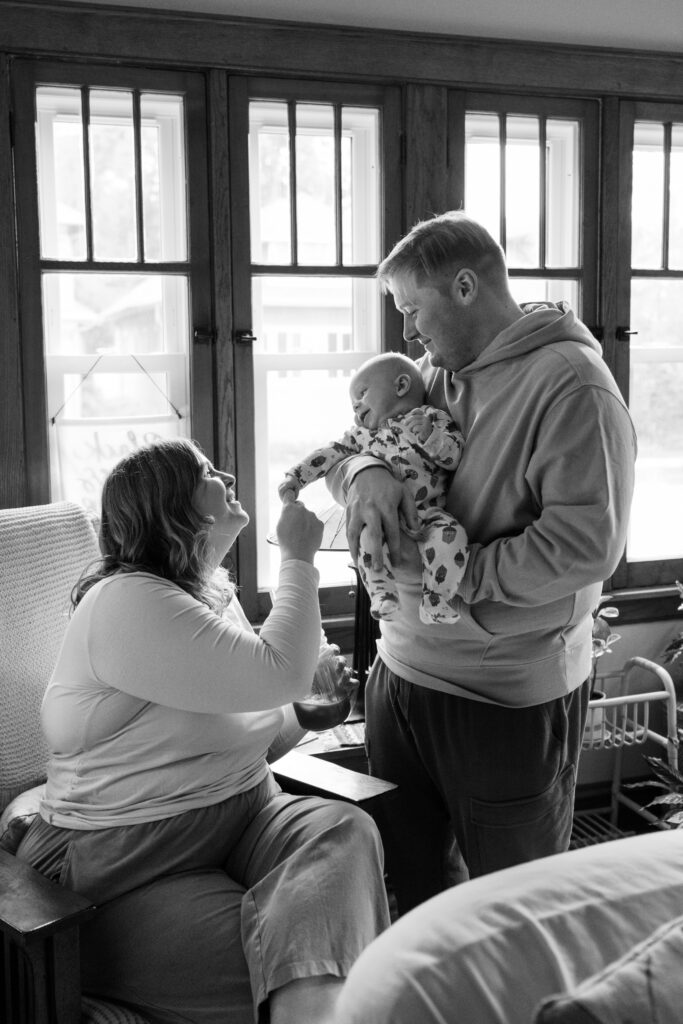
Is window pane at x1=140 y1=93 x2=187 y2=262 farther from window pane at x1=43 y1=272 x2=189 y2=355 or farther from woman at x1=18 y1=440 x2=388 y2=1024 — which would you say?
woman at x1=18 y1=440 x2=388 y2=1024

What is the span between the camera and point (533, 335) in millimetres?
1551

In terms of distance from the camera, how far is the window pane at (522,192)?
2.98m

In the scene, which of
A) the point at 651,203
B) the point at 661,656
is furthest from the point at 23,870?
the point at 651,203

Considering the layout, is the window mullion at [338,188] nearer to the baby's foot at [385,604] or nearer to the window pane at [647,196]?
the window pane at [647,196]

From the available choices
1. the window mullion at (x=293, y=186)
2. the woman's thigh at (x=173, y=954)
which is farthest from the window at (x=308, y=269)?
the woman's thigh at (x=173, y=954)

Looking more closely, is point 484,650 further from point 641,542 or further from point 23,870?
point 641,542

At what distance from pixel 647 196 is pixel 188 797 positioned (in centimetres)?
240

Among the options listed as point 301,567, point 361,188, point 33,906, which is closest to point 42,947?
point 33,906

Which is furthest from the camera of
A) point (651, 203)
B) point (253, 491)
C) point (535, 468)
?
point (651, 203)

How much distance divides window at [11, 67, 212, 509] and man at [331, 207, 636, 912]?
3.78 feet

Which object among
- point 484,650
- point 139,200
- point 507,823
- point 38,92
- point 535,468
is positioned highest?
point 38,92

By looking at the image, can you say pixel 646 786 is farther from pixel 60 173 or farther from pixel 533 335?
pixel 60 173

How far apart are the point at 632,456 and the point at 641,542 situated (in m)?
1.84

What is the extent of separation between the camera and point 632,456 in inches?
59.8
